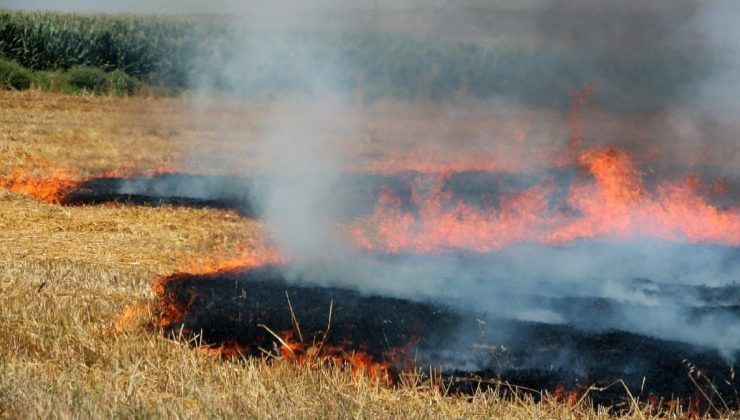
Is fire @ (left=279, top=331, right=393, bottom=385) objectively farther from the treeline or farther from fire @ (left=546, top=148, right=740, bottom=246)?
the treeline

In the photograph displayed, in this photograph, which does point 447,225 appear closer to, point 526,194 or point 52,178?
point 526,194

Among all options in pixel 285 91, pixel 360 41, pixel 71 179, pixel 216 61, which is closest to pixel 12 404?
pixel 71 179

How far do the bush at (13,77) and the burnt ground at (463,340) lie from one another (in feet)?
69.2

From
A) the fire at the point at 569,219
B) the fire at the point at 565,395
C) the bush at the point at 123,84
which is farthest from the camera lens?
the bush at the point at 123,84

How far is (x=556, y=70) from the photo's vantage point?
57.9ft

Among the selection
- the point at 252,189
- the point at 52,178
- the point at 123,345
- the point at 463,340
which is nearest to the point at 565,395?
the point at 463,340

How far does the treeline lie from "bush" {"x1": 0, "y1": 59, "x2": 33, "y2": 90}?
3.52m

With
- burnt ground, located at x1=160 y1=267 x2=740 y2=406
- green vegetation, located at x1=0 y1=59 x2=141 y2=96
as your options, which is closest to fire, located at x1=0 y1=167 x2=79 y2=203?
burnt ground, located at x1=160 y1=267 x2=740 y2=406

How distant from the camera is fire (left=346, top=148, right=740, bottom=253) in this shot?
1248 cm

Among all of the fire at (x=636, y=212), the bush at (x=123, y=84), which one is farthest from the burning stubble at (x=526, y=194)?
the bush at (x=123, y=84)

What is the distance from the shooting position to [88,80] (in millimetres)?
29531

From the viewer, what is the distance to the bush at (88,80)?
1148 inches

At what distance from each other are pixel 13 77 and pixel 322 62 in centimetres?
1366

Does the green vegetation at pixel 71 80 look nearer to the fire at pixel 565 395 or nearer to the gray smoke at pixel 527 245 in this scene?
the gray smoke at pixel 527 245
